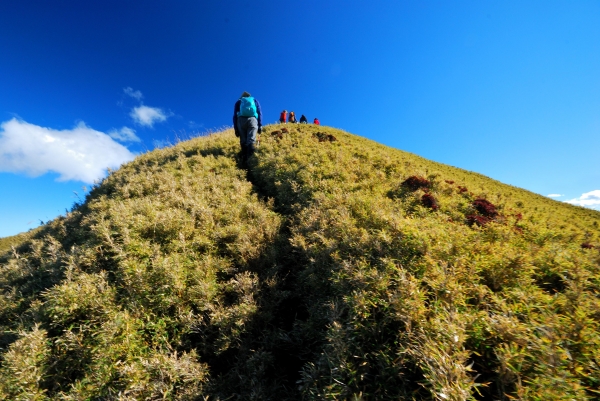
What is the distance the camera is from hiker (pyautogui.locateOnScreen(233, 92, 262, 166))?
13.3m

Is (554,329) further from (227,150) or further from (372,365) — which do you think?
(227,150)

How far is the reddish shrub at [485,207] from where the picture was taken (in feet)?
25.9

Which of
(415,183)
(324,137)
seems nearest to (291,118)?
(324,137)

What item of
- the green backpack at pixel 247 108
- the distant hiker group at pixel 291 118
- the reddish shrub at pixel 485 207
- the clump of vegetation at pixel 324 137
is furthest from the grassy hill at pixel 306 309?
the distant hiker group at pixel 291 118

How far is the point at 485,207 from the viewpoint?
816 centimetres

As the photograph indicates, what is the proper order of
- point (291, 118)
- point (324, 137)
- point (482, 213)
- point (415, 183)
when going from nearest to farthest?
point (482, 213) → point (415, 183) → point (324, 137) → point (291, 118)

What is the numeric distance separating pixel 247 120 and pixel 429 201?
10.4 m

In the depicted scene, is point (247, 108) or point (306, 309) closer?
point (306, 309)

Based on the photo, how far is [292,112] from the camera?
27.8m

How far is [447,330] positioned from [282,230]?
5442 mm

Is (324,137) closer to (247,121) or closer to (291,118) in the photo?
(247,121)

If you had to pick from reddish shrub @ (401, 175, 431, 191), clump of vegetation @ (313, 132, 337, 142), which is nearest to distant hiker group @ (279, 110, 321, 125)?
clump of vegetation @ (313, 132, 337, 142)

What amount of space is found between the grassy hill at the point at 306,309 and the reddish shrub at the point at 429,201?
50 mm

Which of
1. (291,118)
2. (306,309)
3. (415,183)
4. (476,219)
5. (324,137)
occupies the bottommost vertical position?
(306,309)
